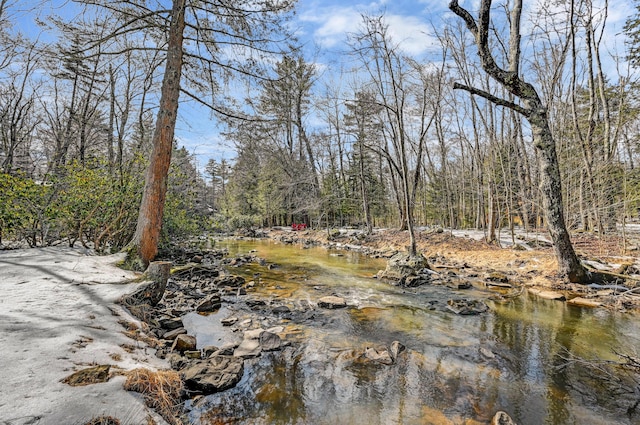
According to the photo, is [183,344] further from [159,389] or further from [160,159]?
[160,159]

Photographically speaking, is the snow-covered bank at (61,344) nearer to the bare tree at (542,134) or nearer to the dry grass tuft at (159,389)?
the dry grass tuft at (159,389)

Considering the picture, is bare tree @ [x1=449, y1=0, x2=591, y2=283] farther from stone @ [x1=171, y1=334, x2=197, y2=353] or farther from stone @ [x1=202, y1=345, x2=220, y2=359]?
stone @ [x1=171, y1=334, x2=197, y2=353]

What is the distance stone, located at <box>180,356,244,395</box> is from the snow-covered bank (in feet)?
1.19

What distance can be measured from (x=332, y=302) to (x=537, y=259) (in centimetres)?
678

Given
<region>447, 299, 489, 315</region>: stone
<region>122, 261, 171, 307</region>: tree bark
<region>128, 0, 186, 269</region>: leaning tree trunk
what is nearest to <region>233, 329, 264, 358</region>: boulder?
<region>122, 261, 171, 307</region>: tree bark

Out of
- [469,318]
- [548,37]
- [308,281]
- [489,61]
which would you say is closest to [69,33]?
[308,281]

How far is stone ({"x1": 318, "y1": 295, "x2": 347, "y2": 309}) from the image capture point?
5.95m

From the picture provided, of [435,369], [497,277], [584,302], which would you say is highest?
[497,277]

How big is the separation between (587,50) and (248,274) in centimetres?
1484

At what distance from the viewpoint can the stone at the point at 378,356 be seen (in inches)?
147

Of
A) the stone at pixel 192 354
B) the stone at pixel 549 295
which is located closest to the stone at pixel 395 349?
the stone at pixel 192 354

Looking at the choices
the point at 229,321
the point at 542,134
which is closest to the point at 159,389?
the point at 229,321

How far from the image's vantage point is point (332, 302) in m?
6.04

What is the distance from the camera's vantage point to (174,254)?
1052 cm
